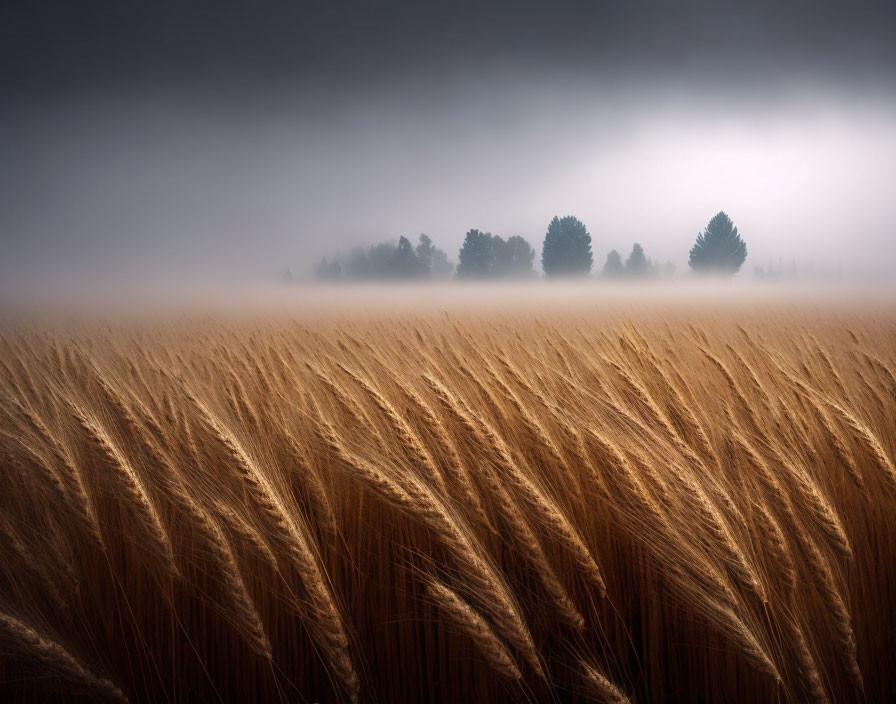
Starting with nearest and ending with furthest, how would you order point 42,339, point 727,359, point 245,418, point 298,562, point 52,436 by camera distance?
point 298,562 < point 52,436 < point 245,418 < point 727,359 < point 42,339

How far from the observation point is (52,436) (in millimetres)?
579

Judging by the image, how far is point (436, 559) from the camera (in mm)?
570

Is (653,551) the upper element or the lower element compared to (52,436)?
lower

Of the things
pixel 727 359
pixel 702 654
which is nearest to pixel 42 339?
pixel 702 654

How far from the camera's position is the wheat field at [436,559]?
Answer: 48 cm

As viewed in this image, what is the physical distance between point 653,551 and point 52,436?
79 cm

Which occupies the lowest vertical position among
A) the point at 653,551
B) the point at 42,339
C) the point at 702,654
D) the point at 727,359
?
the point at 702,654

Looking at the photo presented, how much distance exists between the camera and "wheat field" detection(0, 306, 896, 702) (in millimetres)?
484

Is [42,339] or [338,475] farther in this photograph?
[42,339]

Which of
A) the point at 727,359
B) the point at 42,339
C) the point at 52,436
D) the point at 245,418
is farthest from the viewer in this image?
the point at 42,339

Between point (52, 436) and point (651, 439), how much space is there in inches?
32.7

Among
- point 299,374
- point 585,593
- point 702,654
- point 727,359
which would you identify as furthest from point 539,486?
point 727,359

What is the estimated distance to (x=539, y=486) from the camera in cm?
63

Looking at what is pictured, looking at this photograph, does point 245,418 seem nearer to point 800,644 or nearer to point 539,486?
point 539,486
